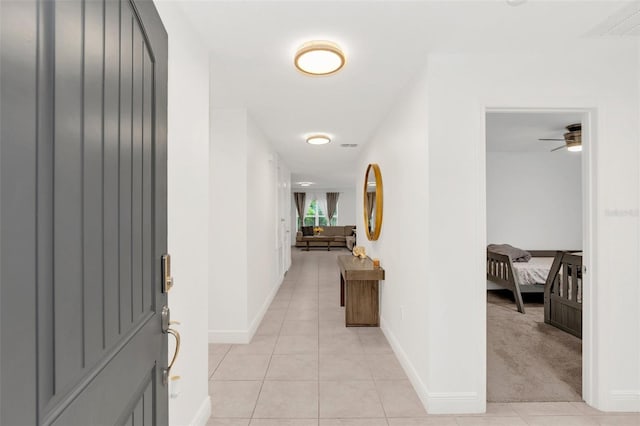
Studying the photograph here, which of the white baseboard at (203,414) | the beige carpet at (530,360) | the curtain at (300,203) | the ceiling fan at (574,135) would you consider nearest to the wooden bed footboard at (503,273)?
the beige carpet at (530,360)

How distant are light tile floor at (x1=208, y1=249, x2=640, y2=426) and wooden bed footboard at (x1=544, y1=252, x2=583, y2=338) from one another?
1.53 meters

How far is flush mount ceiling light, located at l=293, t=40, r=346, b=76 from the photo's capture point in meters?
1.98

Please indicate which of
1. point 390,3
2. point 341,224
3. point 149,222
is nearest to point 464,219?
point 390,3

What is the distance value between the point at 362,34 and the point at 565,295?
11.8 feet

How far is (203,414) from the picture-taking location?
6.43ft

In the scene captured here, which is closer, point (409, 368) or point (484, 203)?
point (484, 203)

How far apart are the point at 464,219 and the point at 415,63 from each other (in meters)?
1.15

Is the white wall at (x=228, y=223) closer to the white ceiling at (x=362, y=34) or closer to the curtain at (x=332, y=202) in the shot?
the white ceiling at (x=362, y=34)

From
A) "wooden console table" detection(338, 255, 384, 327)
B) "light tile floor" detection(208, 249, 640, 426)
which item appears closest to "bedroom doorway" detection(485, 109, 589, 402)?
"light tile floor" detection(208, 249, 640, 426)

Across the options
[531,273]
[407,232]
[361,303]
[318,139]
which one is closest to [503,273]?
[531,273]

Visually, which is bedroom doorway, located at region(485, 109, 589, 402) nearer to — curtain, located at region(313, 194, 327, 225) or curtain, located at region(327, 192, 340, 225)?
curtain, located at region(327, 192, 340, 225)

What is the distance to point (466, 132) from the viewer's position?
7.06 ft

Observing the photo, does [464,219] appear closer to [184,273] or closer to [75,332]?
[184,273]

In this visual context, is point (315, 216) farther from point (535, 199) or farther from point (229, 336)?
point (229, 336)
